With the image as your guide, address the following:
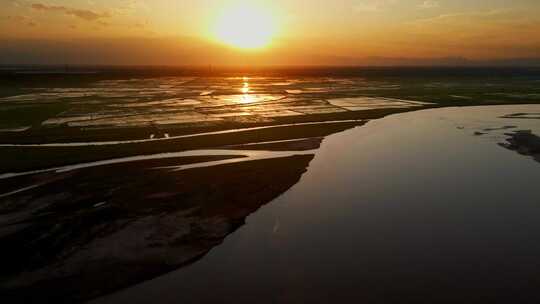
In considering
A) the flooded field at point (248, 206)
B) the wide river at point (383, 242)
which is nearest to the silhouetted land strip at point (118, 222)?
the flooded field at point (248, 206)

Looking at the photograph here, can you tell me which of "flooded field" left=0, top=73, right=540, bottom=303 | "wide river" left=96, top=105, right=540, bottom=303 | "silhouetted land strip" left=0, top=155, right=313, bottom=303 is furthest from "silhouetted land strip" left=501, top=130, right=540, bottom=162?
"silhouetted land strip" left=0, top=155, right=313, bottom=303

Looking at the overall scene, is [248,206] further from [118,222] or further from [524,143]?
[524,143]

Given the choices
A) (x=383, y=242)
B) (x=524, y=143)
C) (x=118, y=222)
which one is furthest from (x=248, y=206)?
(x=524, y=143)

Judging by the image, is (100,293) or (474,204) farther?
(474,204)

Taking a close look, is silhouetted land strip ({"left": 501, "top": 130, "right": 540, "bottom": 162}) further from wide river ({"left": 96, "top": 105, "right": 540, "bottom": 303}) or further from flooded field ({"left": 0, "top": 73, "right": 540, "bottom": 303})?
wide river ({"left": 96, "top": 105, "right": 540, "bottom": 303})

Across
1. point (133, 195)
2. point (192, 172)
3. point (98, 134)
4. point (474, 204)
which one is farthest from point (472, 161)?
point (98, 134)

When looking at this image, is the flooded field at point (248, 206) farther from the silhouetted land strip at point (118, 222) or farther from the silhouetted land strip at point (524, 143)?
the silhouetted land strip at point (524, 143)

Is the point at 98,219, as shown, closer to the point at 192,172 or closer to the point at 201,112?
the point at 192,172
